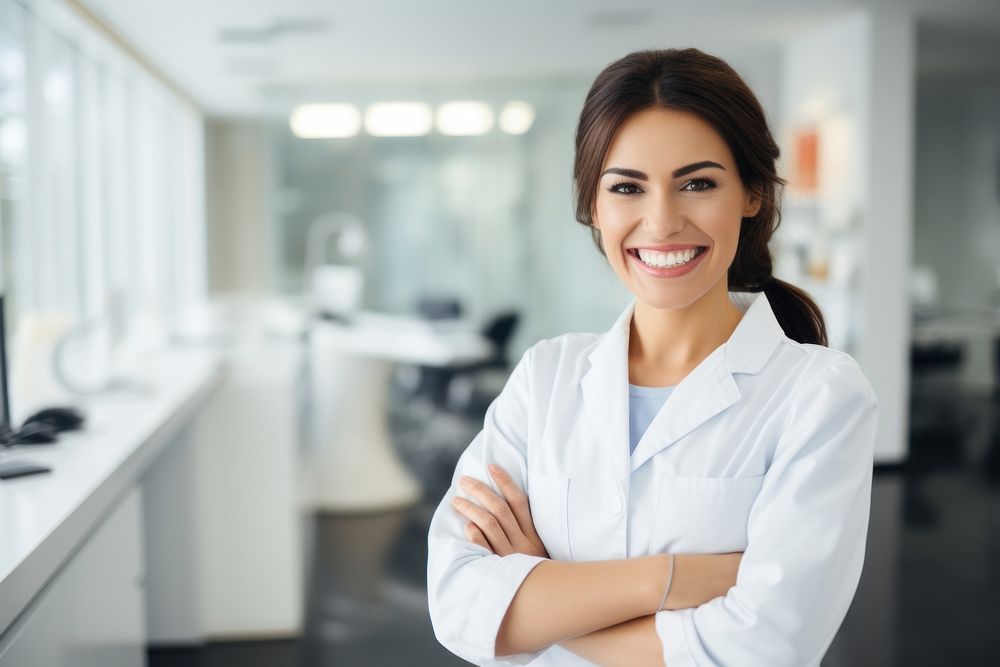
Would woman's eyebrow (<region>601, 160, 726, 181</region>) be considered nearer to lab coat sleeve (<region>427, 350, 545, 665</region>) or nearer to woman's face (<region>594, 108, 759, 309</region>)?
woman's face (<region>594, 108, 759, 309</region>)

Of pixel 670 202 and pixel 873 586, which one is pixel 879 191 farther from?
pixel 670 202

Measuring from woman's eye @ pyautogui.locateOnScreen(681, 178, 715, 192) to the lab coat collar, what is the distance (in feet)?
0.71

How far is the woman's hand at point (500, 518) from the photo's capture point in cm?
127

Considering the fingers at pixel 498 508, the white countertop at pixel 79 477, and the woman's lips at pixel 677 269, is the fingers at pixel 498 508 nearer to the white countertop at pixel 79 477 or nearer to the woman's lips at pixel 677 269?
the woman's lips at pixel 677 269

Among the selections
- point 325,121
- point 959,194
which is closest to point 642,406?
point 325,121

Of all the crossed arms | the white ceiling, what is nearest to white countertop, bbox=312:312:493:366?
the white ceiling

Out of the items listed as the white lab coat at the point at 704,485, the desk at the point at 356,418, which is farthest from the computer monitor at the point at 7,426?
the desk at the point at 356,418

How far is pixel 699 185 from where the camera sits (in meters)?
1.18

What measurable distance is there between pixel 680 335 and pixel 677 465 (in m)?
0.21

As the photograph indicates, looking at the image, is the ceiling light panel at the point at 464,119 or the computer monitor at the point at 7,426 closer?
the computer monitor at the point at 7,426

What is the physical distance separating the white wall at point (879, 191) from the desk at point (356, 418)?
267cm

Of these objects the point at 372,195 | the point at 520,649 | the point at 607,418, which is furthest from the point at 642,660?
Result: the point at 372,195

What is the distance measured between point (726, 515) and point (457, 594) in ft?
1.23

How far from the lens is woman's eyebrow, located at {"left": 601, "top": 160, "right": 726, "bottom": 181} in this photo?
1.16 metres
